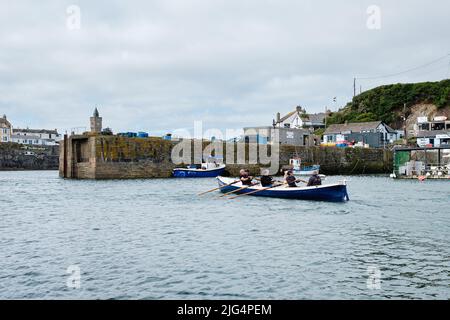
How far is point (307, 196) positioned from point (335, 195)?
5.91ft

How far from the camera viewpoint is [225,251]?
13938 millimetres

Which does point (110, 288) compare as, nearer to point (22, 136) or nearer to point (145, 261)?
point (145, 261)

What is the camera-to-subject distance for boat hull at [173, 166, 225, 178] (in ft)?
176

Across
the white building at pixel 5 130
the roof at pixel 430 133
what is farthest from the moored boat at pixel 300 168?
the white building at pixel 5 130

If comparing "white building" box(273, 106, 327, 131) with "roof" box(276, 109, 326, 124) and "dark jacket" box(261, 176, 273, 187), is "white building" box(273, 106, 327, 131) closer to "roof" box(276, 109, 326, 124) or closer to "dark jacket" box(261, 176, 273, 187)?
"roof" box(276, 109, 326, 124)

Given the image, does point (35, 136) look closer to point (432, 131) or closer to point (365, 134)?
point (365, 134)

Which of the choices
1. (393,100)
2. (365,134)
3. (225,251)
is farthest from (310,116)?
(225,251)

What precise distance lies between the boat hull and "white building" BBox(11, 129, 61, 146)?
83.8m

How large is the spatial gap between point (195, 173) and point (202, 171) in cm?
90

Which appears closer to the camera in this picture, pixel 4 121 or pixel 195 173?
pixel 195 173

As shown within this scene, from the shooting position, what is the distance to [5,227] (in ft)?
60.8

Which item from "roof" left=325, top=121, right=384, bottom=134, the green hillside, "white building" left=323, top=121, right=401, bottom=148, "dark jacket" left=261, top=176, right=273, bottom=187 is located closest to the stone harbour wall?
"dark jacket" left=261, top=176, right=273, bottom=187

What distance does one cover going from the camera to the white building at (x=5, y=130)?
4477 inches

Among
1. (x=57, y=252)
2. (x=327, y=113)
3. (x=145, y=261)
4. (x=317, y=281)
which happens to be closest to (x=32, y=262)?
(x=57, y=252)
